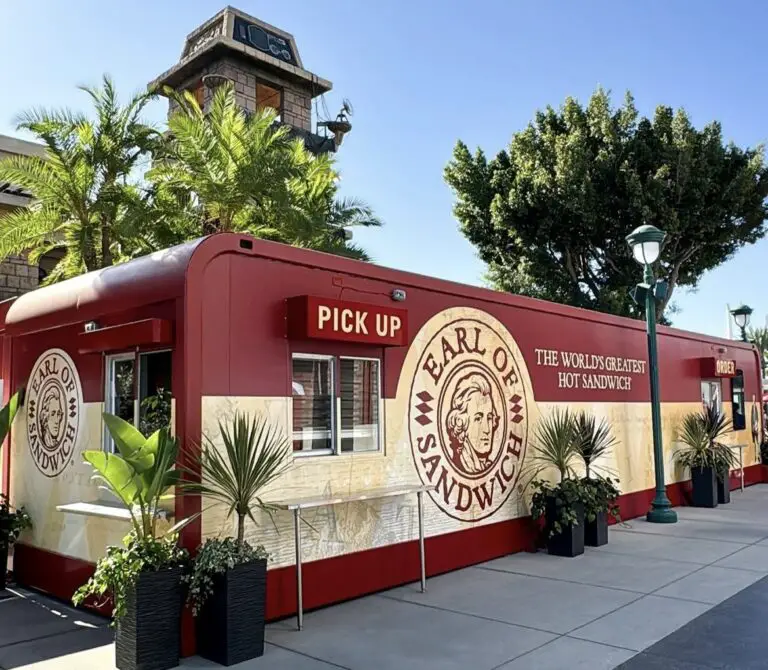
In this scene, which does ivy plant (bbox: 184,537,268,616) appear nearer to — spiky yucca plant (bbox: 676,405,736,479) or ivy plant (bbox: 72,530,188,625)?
ivy plant (bbox: 72,530,188,625)

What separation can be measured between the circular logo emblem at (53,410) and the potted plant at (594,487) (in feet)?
18.5

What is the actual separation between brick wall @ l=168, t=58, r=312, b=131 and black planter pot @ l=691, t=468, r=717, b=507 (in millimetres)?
18092

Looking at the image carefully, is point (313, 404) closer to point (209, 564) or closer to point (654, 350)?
point (209, 564)

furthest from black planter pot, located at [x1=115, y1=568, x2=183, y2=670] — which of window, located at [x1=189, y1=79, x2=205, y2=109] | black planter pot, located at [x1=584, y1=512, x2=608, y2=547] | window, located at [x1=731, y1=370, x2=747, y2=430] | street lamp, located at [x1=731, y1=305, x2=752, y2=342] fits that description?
window, located at [x1=189, y1=79, x2=205, y2=109]

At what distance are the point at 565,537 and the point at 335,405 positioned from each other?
11.3 feet

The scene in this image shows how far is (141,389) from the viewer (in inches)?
252

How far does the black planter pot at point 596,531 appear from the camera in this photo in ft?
29.7

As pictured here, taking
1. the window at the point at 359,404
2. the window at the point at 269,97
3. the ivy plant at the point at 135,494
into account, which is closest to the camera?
the ivy plant at the point at 135,494

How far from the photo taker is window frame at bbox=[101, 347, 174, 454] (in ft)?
21.0

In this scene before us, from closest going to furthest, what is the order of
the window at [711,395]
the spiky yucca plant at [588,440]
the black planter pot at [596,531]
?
the black planter pot at [596,531]
the spiky yucca plant at [588,440]
the window at [711,395]

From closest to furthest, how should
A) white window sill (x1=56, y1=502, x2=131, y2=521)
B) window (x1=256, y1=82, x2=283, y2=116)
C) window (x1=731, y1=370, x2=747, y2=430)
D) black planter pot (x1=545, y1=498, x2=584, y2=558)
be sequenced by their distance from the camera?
white window sill (x1=56, y1=502, x2=131, y2=521), black planter pot (x1=545, y1=498, x2=584, y2=558), window (x1=731, y1=370, x2=747, y2=430), window (x1=256, y1=82, x2=283, y2=116)

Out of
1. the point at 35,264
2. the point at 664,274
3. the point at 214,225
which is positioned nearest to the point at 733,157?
the point at 664,274

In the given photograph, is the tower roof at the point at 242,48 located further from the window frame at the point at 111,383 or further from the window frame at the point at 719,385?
the window frame at the point at 111,383

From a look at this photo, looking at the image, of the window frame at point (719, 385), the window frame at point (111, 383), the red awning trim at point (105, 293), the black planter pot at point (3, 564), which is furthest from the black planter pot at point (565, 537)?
the window frame at point (719, 385)
